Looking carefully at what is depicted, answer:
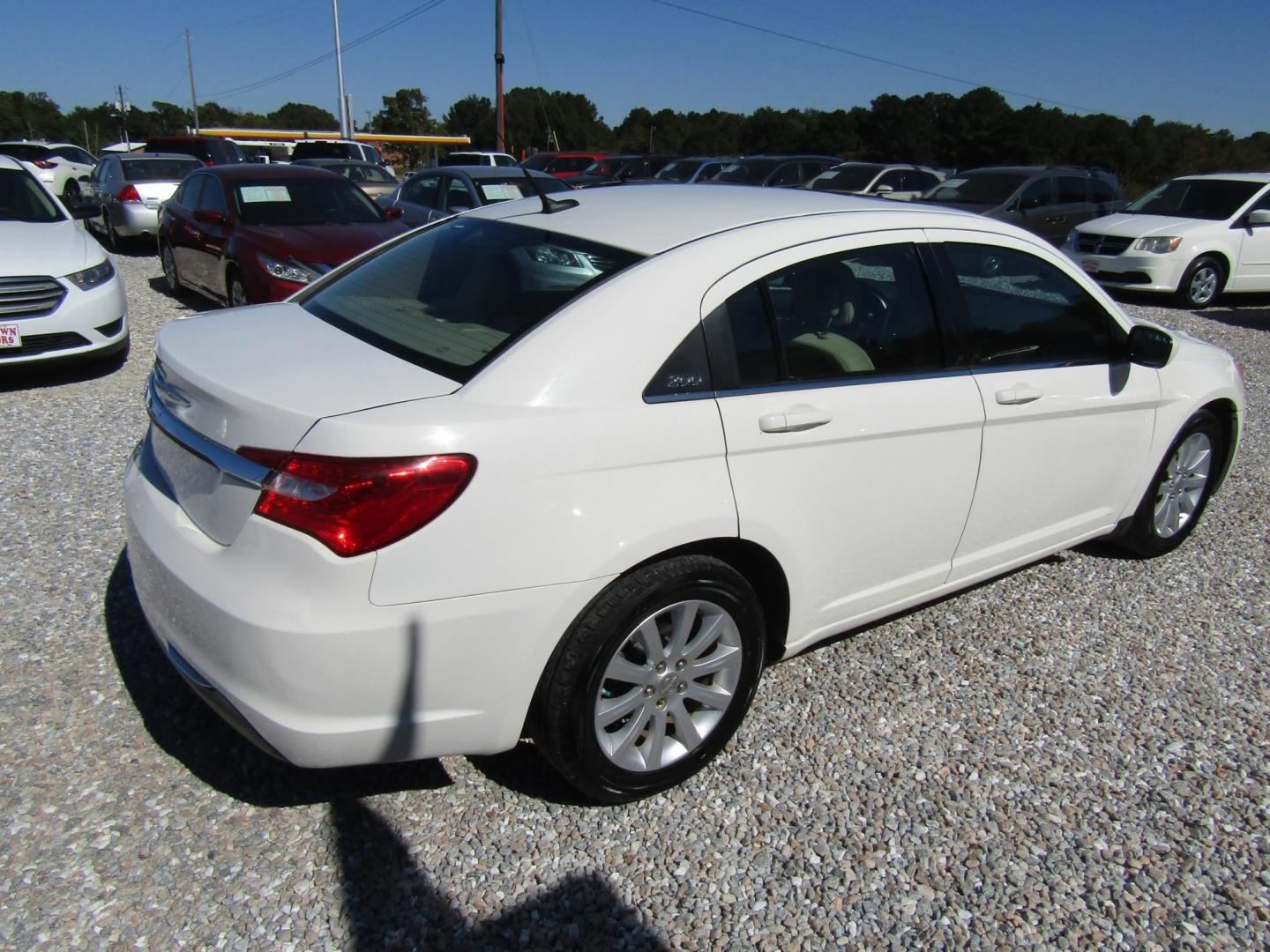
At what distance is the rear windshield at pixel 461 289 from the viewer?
2.63 m

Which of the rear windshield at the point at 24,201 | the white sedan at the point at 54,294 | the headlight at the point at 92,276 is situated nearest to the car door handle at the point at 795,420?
the white sedan at the point at 54,294

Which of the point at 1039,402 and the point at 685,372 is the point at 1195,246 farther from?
the point at 685,372

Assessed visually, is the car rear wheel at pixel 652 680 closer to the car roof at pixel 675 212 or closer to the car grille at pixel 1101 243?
the car roof at pixel 675 212

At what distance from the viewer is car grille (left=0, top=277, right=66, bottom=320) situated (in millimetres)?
6391

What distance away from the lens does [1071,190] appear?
49.6 ft

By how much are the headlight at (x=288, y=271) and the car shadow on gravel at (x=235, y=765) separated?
17.9 ft

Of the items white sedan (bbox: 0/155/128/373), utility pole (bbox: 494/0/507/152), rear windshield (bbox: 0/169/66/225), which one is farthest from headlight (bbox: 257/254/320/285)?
utility pole (bbox: 494/0/507/152)

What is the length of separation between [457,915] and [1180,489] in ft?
12.8

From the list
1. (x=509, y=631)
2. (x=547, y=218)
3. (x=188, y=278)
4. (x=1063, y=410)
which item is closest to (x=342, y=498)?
(x=509, y=631)

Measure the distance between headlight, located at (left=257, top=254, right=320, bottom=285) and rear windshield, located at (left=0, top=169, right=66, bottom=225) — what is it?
1.58 m

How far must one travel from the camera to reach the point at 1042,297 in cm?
373

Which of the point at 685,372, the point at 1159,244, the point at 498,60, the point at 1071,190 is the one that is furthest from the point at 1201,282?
the point at 498,60

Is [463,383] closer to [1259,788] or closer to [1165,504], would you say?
[1259,788]

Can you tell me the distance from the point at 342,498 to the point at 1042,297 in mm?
2847
